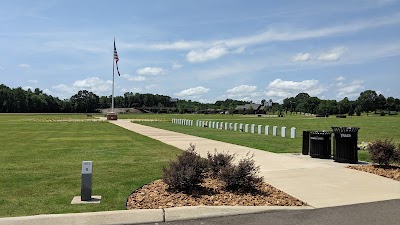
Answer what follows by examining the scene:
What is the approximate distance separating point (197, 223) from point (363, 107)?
16646cm

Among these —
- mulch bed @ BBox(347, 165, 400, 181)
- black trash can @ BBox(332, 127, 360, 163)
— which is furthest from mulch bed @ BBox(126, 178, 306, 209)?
black trash can @ BBox(332, 127, 360, 163)

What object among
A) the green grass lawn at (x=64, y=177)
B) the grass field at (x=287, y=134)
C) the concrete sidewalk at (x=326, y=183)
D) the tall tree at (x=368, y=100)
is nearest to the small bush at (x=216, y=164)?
the concrete sidewalk at (x=326, y=183)

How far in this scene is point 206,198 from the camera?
716 centimetres

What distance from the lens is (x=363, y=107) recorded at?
159 metres

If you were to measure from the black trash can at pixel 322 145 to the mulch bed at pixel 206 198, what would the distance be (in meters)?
5.86

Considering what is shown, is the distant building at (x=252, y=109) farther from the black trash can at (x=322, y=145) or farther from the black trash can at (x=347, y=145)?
the black trash can at (x=347, y=145)

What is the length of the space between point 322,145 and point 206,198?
291 inches

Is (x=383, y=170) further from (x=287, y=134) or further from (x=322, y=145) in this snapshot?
(x=287, y=134)

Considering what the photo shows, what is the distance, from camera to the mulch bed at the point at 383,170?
9.74 meters

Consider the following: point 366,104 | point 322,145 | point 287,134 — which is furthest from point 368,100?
point 322,145

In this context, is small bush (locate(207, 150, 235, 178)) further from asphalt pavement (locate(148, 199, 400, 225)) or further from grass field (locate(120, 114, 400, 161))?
grass field (locate(120, 114, 400, 161))

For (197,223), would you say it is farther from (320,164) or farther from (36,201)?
(320,164)

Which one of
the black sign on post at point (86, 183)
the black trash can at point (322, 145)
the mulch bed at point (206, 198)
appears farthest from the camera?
the black trash can at point (322, 145)

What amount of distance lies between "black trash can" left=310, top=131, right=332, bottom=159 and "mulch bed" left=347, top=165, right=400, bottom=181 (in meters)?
2.02
